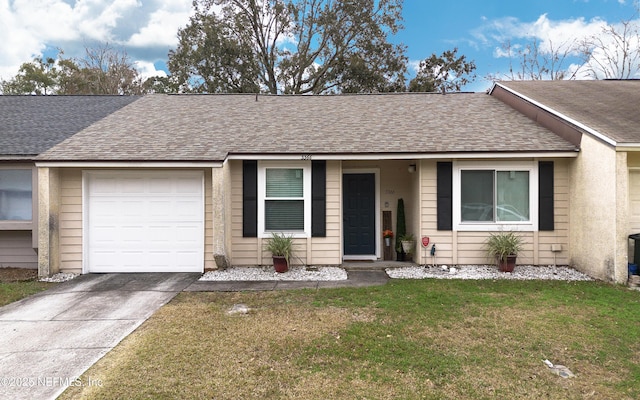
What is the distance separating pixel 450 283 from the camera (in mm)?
6535

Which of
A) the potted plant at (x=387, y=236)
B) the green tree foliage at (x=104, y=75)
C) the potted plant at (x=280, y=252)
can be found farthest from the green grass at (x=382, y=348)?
the green tree foliage at (x=104, y=75)

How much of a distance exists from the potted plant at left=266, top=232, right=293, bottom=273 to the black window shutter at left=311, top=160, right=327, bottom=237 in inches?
28.9

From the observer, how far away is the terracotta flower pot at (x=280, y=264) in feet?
24.0

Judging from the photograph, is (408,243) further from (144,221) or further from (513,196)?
(144,221)

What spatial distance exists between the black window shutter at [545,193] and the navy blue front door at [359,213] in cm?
357

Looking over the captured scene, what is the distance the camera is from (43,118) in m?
9.74

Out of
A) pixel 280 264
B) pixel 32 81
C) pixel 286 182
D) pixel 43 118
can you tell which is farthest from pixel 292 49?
pixel 32 81

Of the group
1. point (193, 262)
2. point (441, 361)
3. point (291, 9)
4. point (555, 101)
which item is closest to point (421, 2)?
point (291, 9)

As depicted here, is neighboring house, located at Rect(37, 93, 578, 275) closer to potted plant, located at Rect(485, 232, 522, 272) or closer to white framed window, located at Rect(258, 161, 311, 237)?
white framed window, located at Rect(258, 161, 311, 237)

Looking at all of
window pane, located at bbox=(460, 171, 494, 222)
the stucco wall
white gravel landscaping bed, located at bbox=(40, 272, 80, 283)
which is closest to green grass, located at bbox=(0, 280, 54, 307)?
white gravel landscaping bed, located at bbox=(40, 272, 80, 283)

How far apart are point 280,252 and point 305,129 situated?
10.4 ft

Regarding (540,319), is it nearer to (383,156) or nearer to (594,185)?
(594,185)

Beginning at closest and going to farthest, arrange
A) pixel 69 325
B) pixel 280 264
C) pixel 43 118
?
pixel 69 325 → pixel 280 264 → pixel 43 118

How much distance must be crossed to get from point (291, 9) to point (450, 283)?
21.0 meters
